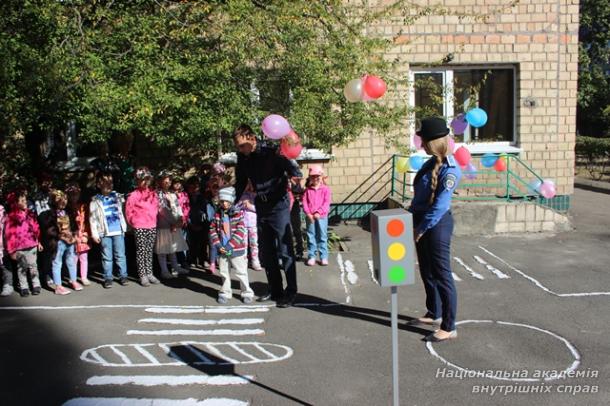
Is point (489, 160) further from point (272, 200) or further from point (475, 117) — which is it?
point (272, 200)

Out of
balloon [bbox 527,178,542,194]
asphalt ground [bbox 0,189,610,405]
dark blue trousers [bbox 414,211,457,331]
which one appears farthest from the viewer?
balloon [bbox 527,178,542,194]

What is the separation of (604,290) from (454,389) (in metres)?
3.36

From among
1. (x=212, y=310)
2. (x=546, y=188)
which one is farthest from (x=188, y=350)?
(x=546, y=188)

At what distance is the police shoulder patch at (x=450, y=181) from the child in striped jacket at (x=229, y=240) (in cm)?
241

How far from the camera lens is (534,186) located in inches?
409

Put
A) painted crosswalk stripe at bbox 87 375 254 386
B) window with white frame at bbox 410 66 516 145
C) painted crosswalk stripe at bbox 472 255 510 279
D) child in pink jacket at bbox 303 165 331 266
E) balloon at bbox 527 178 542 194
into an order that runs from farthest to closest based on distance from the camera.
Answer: window with white frame at bbox 410 66 516 145 → balloon at bbox 527 178 542 194 → child in pink jacket at bbox 303 165 331 266 → painted crosswalk stripe at bbox 472 255 510 279 → painted crosswalk stripe at bbox 87 375 254 386

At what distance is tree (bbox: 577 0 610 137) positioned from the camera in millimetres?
27531

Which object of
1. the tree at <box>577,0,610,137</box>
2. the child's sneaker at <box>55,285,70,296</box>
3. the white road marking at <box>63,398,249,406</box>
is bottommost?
the white road marking at <box>63,398,249,406</box>

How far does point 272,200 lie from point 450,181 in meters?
2.02

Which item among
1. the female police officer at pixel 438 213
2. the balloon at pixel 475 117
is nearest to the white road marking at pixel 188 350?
the female police officer at pixel 438 213

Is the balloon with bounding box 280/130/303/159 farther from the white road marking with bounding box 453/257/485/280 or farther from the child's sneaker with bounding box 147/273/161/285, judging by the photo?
the white road marking with bounding box 453/257/485/280

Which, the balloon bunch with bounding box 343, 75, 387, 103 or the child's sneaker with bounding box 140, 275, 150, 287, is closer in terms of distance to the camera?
the balloon bunch with bounding box 343, 75, 387, 103

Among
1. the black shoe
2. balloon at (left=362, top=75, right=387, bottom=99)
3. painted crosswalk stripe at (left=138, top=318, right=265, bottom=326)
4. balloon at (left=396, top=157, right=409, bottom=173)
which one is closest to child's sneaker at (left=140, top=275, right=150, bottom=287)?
painted crosswalk stripe at (left=138, top=318, right=265, bottom=326)

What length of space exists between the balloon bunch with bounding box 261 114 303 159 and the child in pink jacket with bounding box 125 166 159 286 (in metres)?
2.02
